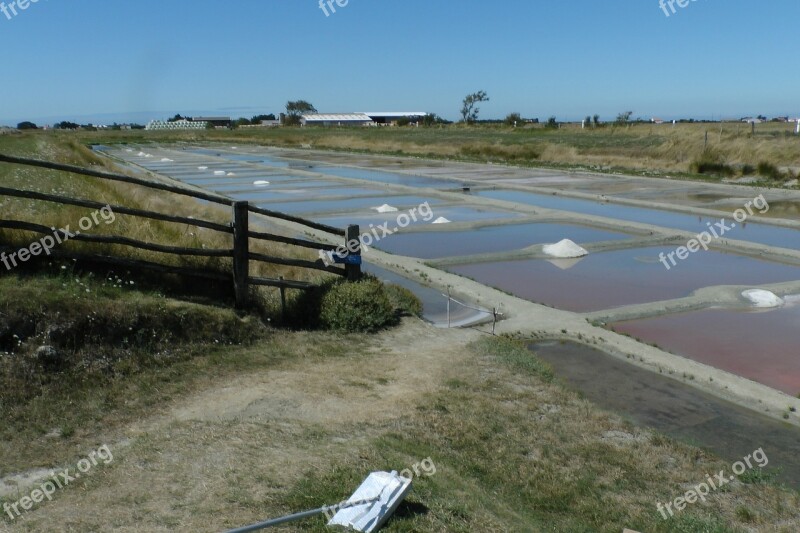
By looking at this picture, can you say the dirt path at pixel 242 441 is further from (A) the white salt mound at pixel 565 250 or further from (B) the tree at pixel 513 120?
(B) the tree at pixel 513 120

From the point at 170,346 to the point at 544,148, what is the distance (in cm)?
4827

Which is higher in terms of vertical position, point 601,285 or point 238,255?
point 238,255

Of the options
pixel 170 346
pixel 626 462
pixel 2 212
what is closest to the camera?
pixel 626 462

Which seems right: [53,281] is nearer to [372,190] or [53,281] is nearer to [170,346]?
[170,346]

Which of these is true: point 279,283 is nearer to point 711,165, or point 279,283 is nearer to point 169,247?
point 169,247

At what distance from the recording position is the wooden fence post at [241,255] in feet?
29.2

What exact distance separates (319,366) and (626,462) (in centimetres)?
338

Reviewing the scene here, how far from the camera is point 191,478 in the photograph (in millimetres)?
4891

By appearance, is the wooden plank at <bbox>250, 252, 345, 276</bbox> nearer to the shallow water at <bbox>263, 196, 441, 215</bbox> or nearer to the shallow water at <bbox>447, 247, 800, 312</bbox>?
the shallow water at <bbox>447, 247, 800, 312</bbox>

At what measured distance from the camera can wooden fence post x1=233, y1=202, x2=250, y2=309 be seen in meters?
8.90

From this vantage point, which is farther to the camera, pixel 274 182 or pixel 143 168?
pixel 143 168

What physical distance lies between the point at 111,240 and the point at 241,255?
4.87 feet

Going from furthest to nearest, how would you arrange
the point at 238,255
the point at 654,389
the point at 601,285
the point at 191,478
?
1. the point at 601,285
2. the point at 238,255
3. the point at 654,389
4. the point at 191,478

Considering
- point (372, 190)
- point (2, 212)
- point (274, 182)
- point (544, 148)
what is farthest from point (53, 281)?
point (544, 148)
